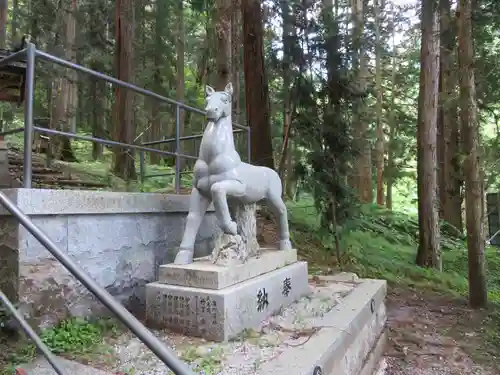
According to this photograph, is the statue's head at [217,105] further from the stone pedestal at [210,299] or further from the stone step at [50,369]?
the stone step at [50,369]

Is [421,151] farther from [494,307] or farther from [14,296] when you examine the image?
[14,296]

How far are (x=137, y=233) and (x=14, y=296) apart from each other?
4.22 feet

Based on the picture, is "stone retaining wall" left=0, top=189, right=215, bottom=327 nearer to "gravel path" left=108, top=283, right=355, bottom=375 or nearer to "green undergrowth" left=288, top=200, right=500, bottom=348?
"gravel path" left=108, top=283, right=355, bottom=375

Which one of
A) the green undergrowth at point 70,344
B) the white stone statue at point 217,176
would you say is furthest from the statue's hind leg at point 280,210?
the green undergrowth at point 70,344

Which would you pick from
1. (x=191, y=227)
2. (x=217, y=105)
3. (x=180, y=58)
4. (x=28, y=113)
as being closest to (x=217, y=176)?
(x=191, y=227)

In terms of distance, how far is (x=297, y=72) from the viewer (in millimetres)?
8336

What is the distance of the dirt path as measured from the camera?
5.31 metres

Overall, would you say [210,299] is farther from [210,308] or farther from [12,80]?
[12,80]

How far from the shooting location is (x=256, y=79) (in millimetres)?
9203

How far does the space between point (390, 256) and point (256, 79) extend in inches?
207

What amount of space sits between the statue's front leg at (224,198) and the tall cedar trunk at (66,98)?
877cm

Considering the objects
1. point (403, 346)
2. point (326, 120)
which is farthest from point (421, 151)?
point (403, 346)

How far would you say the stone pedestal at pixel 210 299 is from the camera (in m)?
3.44

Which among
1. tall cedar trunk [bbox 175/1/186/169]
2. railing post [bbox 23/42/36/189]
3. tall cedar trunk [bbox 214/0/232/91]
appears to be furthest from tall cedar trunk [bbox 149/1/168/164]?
railing post [bbox 23/42/36/189]
